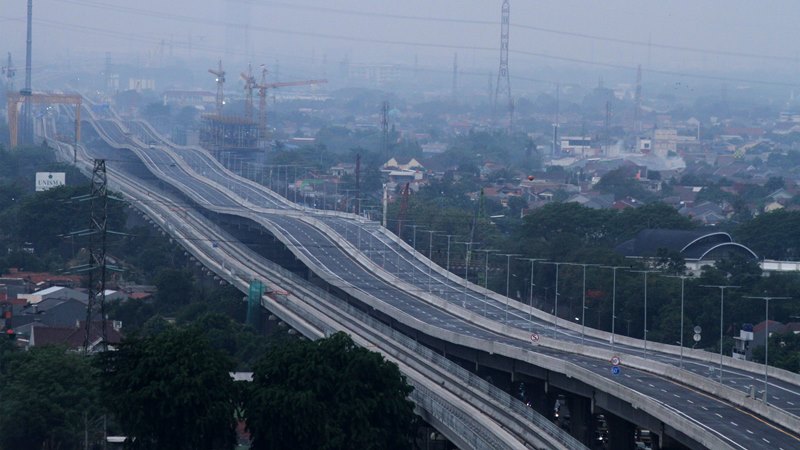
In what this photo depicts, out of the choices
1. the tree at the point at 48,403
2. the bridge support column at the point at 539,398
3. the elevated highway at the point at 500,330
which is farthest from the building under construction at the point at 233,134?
the tree at the point at 48,403

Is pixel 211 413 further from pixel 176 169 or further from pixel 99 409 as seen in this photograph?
pixel 176 169

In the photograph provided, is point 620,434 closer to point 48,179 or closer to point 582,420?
point 582,420

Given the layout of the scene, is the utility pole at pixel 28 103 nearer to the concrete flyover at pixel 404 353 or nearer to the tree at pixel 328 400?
the concrete flyover at pixel 404 353

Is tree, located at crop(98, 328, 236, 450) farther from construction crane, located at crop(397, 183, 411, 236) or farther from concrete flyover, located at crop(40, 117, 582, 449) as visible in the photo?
construction crane, located at crop(397, 183, 411, 236)

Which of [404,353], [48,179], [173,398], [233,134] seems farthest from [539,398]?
[233,134]

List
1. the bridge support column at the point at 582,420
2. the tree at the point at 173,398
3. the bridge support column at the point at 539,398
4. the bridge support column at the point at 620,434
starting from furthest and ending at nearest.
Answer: the bridge support column at the point at 539,398, the bridge support column at the point at 582,420, the bridge support column at the point at 620,434, the tree at the point at 173,398

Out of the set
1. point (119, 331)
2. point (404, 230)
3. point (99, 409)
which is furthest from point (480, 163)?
point (99, 409)
